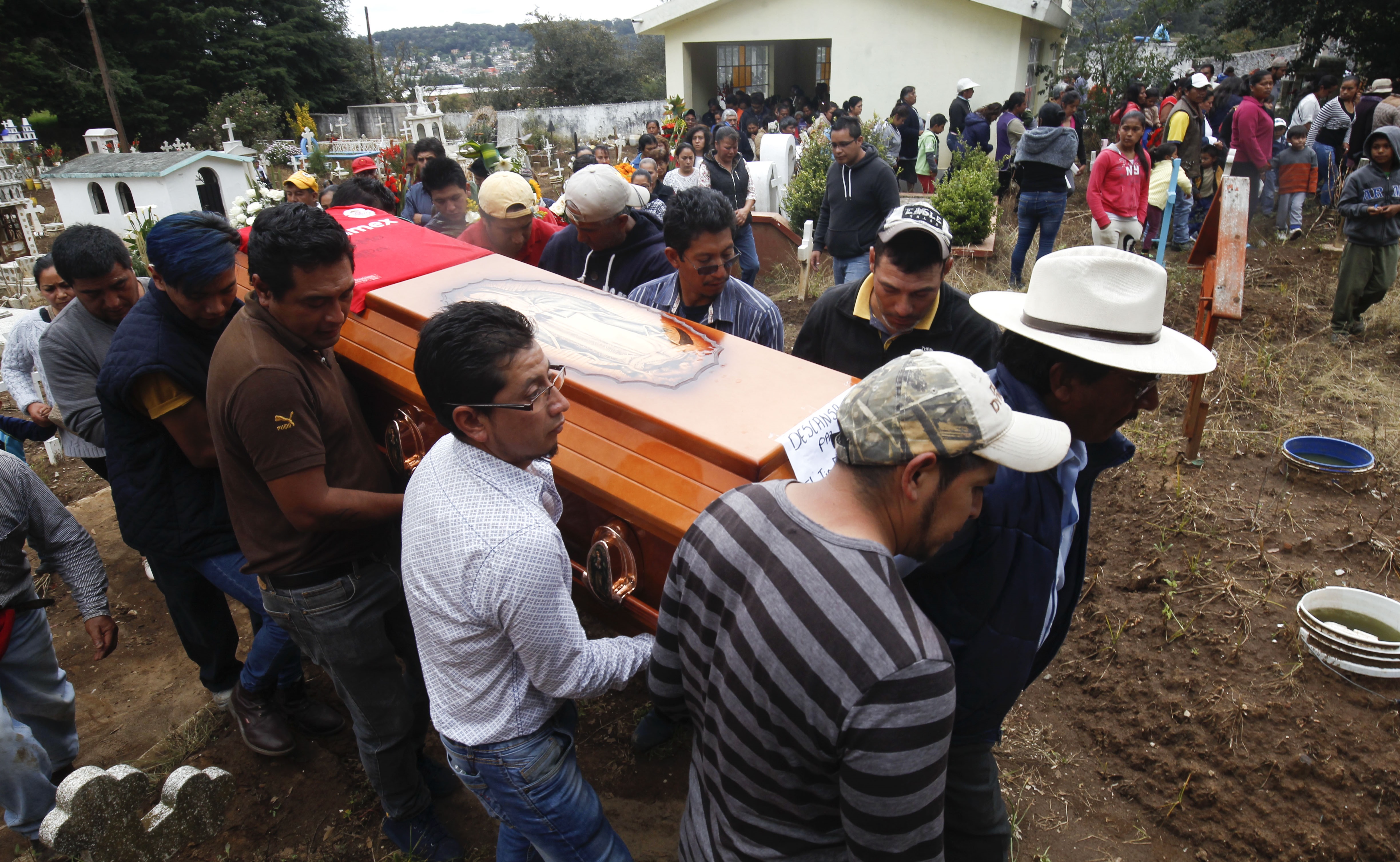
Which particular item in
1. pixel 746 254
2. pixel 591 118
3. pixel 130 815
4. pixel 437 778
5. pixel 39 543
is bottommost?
pixel 437 778

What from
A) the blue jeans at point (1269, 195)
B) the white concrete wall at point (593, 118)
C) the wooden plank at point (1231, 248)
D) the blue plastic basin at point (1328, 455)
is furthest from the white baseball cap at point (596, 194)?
the white concrete wall at point (593, 118)

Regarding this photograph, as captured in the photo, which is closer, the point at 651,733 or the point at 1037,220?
the point at 651,733

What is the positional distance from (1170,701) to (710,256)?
7.27 feet

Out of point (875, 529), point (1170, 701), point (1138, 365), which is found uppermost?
point (1138, 365)

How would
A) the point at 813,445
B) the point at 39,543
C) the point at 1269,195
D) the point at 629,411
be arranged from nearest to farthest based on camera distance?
the point at 813,445 → the point at 629,411 → the point at 39,543 → the point at 1269,195

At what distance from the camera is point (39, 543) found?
247cm

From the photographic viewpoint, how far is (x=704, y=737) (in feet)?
4.21

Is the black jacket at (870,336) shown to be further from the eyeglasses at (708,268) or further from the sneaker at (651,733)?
the sneaker at (651,733)

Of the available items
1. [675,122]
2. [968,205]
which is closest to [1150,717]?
[968,205]

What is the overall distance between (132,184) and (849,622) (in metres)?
16.6

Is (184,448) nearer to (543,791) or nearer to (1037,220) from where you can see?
(543,791)

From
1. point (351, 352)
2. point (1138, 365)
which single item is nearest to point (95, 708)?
point (351, 352)

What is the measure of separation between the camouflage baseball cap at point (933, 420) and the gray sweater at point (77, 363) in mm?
2787

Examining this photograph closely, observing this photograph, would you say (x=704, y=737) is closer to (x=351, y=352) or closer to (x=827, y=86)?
(x=351, y=352)
